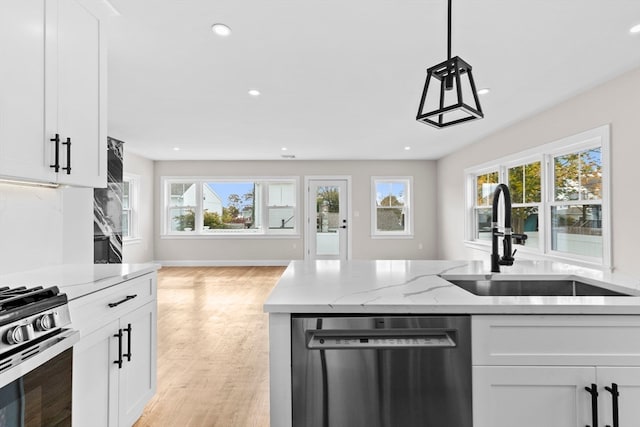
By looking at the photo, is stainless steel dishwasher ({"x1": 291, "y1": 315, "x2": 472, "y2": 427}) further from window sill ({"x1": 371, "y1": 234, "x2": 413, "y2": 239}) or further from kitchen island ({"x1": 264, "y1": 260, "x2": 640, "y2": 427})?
window sill ({"x1": 371, "y1": 234, "x2": 413, "y2": 239})

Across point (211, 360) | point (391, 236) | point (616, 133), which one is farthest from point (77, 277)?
point (391, 236)

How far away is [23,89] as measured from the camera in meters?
1.45

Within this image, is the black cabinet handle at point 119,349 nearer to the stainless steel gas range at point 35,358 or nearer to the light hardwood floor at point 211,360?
the stainless steel gas range at point 35,358

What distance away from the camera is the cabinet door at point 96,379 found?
4.42ft

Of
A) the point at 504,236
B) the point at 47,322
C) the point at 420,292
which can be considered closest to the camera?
the point at 47,322

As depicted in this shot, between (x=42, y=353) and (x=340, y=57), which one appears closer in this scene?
(x=42, y=353)

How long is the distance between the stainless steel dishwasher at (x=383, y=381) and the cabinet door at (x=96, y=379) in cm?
91

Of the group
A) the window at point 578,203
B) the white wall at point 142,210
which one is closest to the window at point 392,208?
the window at point 578,203

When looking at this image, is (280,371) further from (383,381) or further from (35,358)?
(35,358)

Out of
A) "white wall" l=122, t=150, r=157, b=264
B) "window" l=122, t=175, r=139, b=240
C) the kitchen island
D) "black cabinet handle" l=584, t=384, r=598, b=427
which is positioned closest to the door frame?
"white wall" l=122, t=150, r=157, b=264

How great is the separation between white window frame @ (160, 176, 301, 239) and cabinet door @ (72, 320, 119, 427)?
598 centimetres

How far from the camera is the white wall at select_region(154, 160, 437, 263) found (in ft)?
24.6

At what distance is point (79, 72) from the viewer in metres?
1.77

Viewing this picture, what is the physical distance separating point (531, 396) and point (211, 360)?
231 cm
